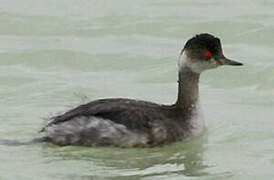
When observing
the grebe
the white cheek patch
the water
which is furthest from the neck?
the water

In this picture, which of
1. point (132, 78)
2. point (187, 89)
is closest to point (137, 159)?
point (187, 89)

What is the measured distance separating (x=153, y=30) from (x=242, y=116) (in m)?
3.38

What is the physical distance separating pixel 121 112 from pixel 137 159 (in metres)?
0.50

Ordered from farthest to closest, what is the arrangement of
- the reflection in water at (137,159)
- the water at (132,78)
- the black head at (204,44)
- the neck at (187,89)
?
1. the neck at (187,89)
2. the black head at (204,44)
3. the water at (132,78)
4. the reflection in water at (137,159)

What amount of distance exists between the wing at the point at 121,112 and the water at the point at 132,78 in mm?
271

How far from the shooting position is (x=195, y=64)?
980 cm

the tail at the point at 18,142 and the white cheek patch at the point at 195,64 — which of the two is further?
the white cheek patch at the point at 195,64

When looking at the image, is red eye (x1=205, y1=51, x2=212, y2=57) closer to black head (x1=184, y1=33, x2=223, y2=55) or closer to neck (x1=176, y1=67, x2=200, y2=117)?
black head (x1=184, y1=33, x2=223, y2=55)

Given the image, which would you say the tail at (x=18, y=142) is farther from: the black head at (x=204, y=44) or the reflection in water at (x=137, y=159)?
the black head at (x=204, y=44)

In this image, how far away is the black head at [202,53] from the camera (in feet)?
31.9

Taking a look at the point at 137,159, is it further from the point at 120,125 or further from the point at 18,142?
the point at 18,142

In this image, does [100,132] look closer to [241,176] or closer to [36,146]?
[36,146]

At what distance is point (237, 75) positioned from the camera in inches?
468

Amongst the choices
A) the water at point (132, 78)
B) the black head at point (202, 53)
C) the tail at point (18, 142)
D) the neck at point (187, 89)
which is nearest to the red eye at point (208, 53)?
the black head at point (202, 53)
